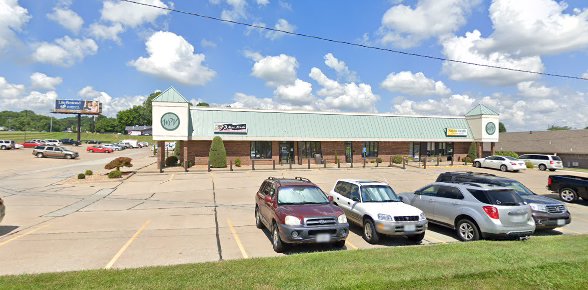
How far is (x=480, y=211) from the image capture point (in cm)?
923

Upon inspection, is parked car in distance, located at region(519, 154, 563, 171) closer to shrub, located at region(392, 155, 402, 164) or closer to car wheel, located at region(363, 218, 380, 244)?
shrub, located at region(392, 155, 402, 164)

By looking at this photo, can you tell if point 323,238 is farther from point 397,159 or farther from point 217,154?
point 397,159

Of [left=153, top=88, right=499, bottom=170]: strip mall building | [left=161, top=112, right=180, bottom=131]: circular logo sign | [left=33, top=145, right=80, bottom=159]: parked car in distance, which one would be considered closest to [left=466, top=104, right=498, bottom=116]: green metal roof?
[left=153, top=88, right=499, bottom=170]: strip mall building

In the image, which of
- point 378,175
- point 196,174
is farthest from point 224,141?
point 378,175

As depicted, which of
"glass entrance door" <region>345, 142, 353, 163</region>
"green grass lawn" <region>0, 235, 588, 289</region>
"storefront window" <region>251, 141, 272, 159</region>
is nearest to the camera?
"green grass lawn" <region>0, 235, 588, 289</region>

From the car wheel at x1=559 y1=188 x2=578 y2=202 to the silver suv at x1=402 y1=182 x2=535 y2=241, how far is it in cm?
967

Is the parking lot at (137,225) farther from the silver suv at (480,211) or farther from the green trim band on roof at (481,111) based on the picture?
the green trim band on roof at (481,111)

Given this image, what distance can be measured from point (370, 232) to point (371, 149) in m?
28.5

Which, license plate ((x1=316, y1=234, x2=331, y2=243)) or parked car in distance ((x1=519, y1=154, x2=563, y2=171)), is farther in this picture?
parked car in distance ((x1=519, y1=154, x2=563, y2=171))

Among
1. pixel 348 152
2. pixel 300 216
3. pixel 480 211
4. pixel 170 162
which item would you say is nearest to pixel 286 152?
pixel 348 152

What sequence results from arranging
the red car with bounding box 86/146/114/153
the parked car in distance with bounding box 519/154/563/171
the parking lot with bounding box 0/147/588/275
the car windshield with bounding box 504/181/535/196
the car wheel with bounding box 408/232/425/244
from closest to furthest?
the parking lot with bounding box 0/147/588/275, the car wheel with bounding box 408/232/425/244, the car windshield with bounding box 504/181/535/196, the parked car in distance with bounding box 519/154/563/171, the red car with bounding box 86/146/114/153

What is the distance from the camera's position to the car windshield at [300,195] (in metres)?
9.23

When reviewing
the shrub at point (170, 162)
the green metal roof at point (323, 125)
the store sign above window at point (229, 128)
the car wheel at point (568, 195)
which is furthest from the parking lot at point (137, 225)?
the green metal roof at point (323, 125)

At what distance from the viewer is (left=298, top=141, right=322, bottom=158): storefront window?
34719 millimetres
